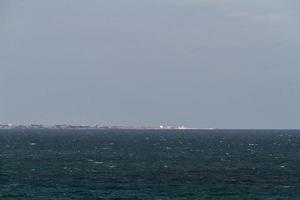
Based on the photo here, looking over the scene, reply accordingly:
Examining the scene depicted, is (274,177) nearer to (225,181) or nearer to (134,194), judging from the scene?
(225,181)

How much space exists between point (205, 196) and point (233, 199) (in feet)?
11.4

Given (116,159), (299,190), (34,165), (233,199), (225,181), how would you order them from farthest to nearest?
(116,159) < (34,165) < (225,181) < (299,190) < (233,199)

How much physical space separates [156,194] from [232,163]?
173 feet

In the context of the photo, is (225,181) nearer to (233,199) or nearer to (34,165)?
(233,199)

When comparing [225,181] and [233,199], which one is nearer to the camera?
[233,199]

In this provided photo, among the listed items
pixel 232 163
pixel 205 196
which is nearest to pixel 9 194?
pixel 205 196

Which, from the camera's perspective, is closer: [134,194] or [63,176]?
[134,194]

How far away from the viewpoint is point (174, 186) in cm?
9056

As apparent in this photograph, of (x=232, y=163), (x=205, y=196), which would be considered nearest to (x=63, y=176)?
(x=205, y=196)

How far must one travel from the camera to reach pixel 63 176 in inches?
4006

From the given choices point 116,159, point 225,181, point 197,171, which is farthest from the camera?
point 116,159

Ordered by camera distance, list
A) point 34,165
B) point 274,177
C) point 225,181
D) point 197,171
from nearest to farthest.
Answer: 1. point 225,181
2. point 274,177
3. point 197,171
4. point 34,165

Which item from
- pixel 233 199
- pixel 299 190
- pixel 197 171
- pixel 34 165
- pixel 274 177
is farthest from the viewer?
pixel 34 165

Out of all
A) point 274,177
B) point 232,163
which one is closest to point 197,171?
point 274,177
